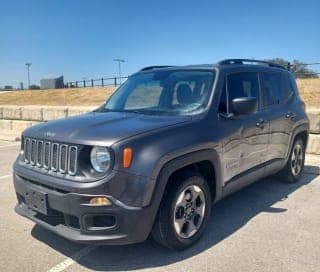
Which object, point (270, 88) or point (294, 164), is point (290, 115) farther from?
point (294, 164)

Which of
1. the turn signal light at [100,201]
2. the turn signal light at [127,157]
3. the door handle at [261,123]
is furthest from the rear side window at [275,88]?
the turn signal light at [100,201]

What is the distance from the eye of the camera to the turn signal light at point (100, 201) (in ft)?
10.0

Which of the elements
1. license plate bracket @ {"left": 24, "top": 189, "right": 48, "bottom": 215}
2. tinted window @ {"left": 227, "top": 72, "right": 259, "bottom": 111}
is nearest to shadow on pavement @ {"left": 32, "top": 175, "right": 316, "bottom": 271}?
license plate bracket @ {"left": 24, "top": 189, "right": 48, "bottom": 215}

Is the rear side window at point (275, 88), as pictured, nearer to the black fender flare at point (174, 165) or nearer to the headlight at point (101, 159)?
the black fender flare at point (174, 165)

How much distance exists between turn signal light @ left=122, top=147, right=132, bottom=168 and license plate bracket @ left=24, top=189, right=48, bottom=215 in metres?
0.83

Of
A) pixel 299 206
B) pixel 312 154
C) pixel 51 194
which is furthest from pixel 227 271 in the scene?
pixel 312 154

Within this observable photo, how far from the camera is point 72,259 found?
11.4 ft

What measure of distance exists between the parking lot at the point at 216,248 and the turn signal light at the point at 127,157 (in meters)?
1.00

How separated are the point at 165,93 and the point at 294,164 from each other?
2.75m

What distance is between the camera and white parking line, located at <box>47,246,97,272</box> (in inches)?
131

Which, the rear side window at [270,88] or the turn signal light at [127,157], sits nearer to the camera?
the turn signal light at [127,157]

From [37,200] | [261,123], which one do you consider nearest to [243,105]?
[261,123]

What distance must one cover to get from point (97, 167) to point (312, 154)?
219 inches

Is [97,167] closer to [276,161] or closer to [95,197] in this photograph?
[95,197]
